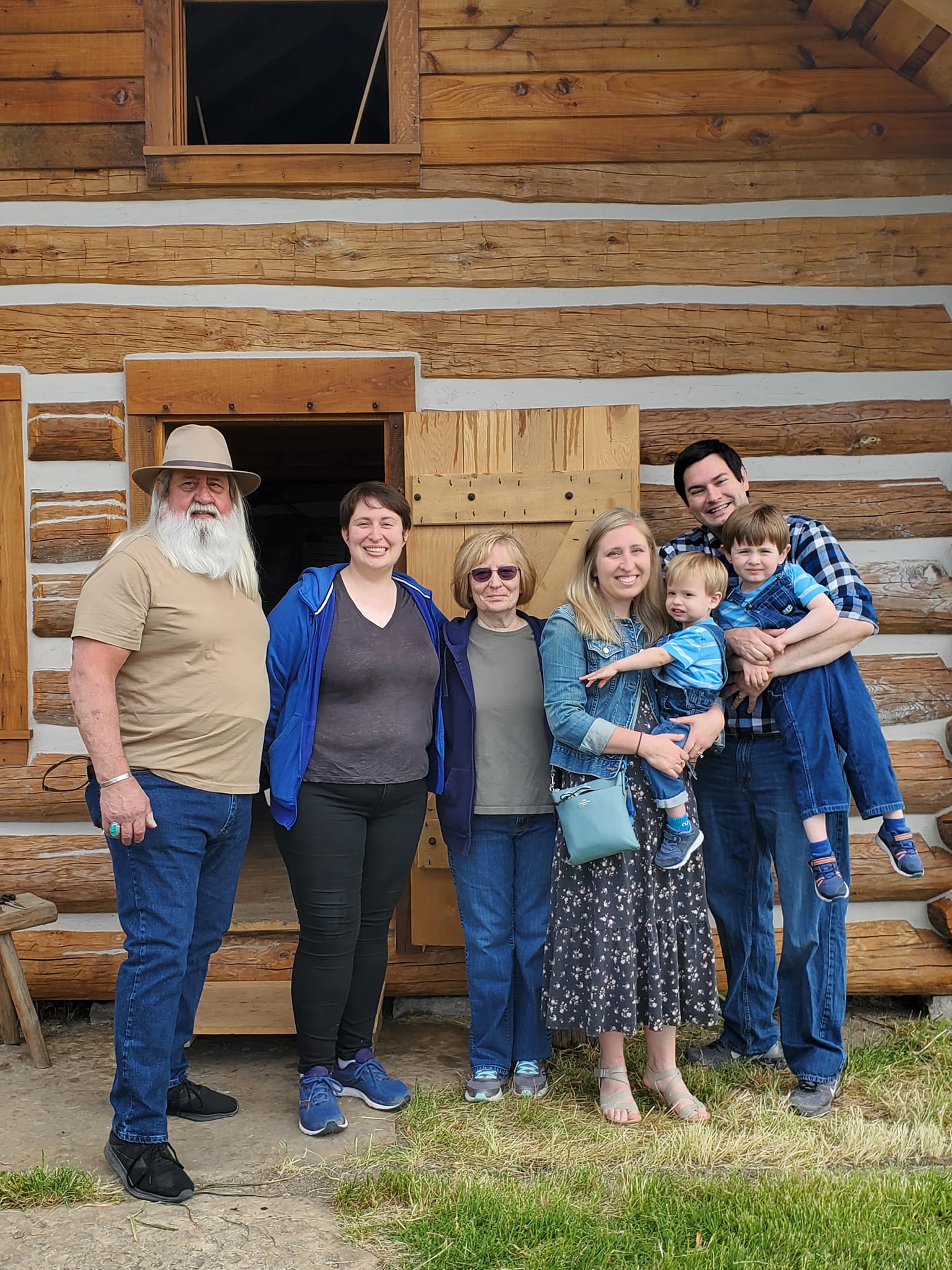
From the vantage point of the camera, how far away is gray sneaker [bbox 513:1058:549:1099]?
3.45 m

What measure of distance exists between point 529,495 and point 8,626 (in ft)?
7.02

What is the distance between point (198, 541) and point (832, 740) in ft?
6.54

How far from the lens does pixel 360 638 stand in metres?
3.24

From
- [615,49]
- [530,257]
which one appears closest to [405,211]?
[530,257]

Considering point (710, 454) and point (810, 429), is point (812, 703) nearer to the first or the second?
point (710, 454)

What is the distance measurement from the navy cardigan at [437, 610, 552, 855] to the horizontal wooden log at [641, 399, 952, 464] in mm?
1328

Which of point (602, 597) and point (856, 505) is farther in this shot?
point (856, 505)

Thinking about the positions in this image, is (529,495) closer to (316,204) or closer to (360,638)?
(360,638)

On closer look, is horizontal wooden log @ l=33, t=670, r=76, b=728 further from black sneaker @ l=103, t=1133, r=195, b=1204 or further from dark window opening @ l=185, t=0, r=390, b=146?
dark window opening @ l=185, t=0, r=390, b=146

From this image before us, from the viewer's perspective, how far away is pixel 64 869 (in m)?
4.26

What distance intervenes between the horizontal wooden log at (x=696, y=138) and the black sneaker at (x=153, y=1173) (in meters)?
3.65

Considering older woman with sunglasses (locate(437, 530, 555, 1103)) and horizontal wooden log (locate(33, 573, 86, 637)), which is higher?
horizontal wooden log (locate(33, 573, 86, 637))

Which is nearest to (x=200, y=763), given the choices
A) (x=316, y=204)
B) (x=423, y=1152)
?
(x=423, y=1152)

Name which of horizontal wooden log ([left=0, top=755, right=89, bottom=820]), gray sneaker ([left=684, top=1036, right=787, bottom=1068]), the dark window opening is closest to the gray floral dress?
gray sneaker ([left=684, top=1036, right=787, bottom=1068])
